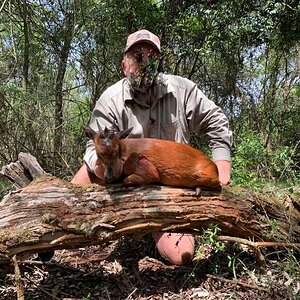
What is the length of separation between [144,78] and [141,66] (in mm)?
226

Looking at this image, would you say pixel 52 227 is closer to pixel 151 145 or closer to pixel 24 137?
pixel 151 145

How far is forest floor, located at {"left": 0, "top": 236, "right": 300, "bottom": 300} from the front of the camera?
12.9 feet

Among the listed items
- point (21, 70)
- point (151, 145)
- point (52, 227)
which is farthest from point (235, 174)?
point (21, 70)

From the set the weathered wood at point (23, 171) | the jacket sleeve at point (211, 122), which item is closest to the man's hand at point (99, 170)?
the weathered wood at point (23, 171)

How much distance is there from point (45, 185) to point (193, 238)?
195 centimetres

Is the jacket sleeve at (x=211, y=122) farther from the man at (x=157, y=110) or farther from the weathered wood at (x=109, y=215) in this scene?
the weathered wood at (x=109, y=215)

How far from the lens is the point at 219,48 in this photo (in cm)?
964

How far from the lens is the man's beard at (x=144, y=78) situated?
16.7 ft

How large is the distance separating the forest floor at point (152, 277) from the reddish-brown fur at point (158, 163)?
0.83 metres

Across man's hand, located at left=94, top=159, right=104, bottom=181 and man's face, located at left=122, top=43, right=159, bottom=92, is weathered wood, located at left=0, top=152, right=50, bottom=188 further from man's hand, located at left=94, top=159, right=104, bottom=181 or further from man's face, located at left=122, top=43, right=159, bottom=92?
man's face, located at left=122, top=43, right=159, bottom=92

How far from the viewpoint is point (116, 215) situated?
3.84 m

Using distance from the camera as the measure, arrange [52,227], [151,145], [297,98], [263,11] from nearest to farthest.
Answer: [52,227], [151,145], [263,11], [297,98]

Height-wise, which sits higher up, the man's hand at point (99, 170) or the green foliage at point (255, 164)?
the man's hand at point (99, 170)

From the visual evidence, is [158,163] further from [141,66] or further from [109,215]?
[141,66]
